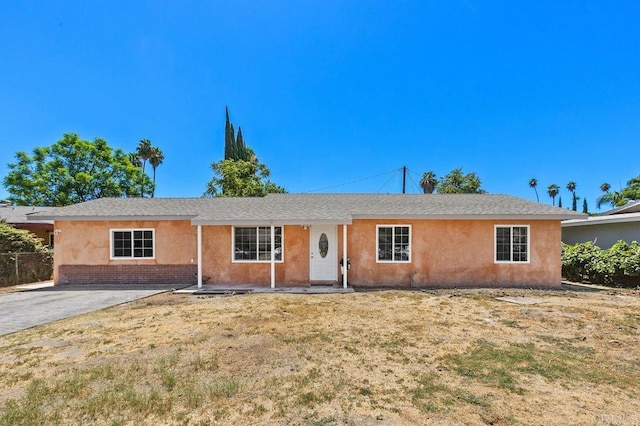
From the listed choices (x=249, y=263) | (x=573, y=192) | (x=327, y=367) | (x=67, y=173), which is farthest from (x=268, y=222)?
(x=573, y=192)

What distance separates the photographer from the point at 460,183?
36.7m

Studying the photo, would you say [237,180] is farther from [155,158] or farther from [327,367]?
[327,367]

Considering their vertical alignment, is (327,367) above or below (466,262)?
below

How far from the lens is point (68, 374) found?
14.6 feet

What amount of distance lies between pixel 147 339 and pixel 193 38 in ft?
48.8

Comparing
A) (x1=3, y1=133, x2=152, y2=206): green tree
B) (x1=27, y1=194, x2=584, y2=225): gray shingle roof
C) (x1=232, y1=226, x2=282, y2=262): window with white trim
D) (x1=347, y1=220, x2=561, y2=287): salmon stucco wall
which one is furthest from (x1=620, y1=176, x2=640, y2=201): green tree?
(x1=3, y1=133, x2=152, y2=206): green tree

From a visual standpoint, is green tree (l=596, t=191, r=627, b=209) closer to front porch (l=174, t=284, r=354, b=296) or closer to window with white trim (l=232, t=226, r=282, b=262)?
front porch (l=174, t=284, r=354, b=296)

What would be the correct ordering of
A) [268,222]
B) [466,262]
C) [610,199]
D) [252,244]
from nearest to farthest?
1. [268,222]
2. [466,262]
3. [252,244]
4. [610,199]

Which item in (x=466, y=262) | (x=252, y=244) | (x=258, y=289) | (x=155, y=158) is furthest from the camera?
(x=155, y=158)

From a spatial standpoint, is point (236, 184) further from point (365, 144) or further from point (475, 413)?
point (475, 413)

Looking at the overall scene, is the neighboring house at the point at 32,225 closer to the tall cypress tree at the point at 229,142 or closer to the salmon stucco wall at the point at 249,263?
the salmon stucco wall at the point at 249,263

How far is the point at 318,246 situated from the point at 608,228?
14.6 meters

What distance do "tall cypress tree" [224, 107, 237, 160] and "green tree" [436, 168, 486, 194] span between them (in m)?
25.7

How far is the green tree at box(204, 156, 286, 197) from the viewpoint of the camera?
31.6m
